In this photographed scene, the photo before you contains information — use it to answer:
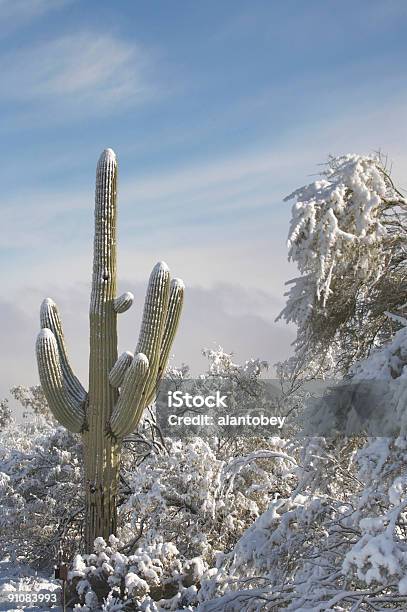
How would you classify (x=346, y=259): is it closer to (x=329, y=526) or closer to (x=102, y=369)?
A: (x=329, y=526)

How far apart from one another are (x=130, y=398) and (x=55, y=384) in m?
1.25

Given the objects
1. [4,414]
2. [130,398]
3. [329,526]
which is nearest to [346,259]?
[329,526]

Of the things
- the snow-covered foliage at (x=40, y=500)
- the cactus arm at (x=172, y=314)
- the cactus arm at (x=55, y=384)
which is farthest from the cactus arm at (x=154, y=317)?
the snow-covered foliage at (x=40, y=500)

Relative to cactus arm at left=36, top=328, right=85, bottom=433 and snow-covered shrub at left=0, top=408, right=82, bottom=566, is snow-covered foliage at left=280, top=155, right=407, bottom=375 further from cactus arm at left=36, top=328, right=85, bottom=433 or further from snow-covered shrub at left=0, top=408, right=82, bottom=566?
snow-covered shrub at left=0, top=408, right=82, bottom=566

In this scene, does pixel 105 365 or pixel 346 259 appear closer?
pixel 346 259

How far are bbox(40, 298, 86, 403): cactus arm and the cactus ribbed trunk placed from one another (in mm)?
240

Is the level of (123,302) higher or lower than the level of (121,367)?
higher

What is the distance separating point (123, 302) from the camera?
1198 cm

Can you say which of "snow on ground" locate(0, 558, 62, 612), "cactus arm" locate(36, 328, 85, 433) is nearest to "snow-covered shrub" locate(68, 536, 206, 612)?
"snow on ground" locate(0, 558, 62, 612)

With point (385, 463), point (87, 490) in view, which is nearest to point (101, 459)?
point (87, 490)

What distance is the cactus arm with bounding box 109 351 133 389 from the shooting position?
11.5 m

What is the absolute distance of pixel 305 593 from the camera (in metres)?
5.74

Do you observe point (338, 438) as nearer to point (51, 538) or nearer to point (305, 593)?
point (305, 593)

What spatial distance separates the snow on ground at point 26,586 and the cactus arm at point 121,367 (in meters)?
3.24
